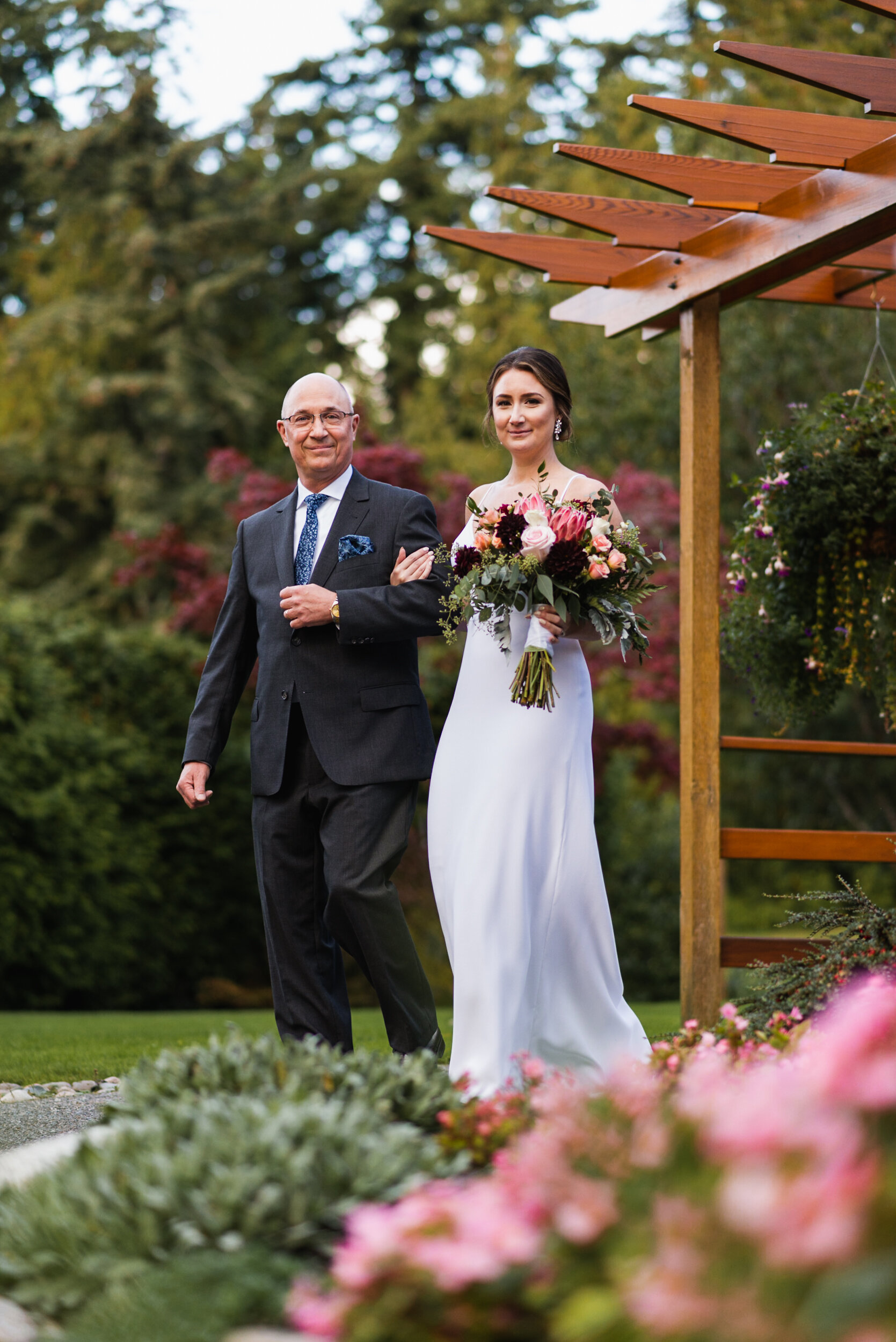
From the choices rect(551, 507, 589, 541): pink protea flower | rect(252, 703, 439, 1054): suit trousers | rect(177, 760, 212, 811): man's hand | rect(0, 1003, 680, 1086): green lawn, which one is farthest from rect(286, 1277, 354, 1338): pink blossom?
rect(0, 1003, 680, 1086): green lawn

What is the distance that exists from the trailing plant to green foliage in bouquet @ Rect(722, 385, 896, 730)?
143 inches

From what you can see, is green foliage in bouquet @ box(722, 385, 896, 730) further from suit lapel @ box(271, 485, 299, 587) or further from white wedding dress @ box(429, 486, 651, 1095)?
suit lapel @ box(271, 485, 299, 587)

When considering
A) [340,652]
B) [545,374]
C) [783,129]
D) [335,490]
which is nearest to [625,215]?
[783,129]

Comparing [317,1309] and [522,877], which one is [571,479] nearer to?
[522,877]

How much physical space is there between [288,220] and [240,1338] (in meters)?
18.8

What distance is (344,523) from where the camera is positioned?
14.7 ft

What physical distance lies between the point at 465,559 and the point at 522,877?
90 cm

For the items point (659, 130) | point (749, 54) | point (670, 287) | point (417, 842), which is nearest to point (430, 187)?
point (659, 130)

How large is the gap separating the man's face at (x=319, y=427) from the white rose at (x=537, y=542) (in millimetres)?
808

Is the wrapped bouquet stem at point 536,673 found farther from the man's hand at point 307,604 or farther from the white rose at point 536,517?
the man's hand at point 307,604

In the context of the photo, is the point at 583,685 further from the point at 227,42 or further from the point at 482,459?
the point at 227,42

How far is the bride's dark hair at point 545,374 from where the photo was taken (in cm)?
428

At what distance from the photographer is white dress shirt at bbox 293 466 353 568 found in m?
4.51

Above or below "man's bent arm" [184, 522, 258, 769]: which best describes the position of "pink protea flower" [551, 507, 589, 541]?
above
